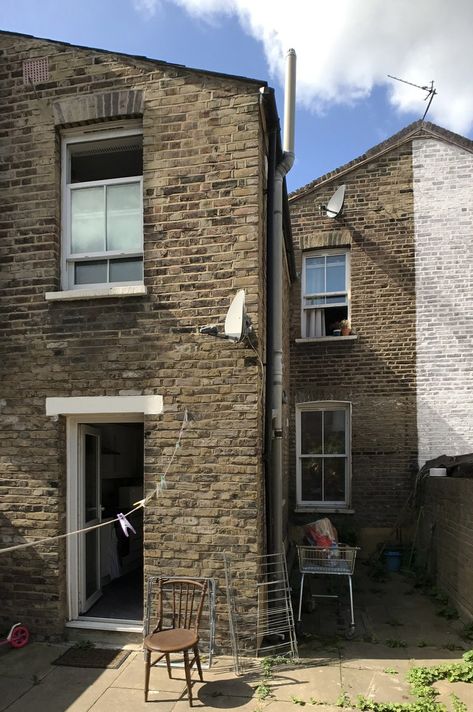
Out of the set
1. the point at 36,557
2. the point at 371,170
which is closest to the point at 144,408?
the point at 36,557

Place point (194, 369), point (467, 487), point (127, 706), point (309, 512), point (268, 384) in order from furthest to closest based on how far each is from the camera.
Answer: point (309, 512) < point (467, 487) < point (268, 384) < point (194, 369) < point (127, 706)

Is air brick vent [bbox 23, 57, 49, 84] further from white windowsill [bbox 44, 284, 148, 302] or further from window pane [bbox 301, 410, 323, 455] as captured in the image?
window pane [bbox 301, 410, 323, 455]

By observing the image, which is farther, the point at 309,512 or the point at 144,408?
the point at 309,512

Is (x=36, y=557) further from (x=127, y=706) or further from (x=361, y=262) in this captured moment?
(x=361, y=262)

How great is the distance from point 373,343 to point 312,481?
3.03 metres

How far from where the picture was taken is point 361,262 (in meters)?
10.2

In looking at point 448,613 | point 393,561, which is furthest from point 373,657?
point 393,561

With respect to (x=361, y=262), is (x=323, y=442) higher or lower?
lower

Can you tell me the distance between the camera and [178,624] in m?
5.00

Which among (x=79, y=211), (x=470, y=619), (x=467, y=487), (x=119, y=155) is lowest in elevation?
(x=470, y=619)

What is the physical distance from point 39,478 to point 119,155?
385 cm

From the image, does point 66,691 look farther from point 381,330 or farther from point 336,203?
point 336,203

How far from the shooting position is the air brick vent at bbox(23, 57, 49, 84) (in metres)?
5.76

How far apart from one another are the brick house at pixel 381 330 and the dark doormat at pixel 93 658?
5.44 meters
